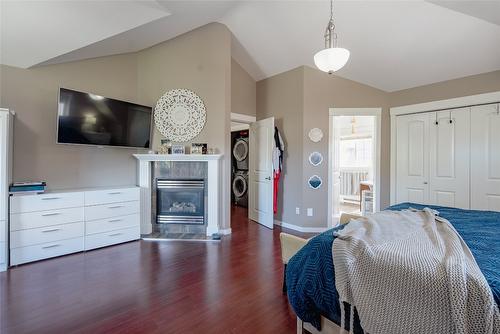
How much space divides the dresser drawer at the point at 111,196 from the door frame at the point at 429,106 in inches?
152

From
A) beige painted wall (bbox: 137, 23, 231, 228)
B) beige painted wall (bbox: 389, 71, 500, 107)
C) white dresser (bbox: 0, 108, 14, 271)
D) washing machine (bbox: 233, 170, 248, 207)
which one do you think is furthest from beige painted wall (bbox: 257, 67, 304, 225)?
white dresser (bbox: 0, 108, 14, 271)

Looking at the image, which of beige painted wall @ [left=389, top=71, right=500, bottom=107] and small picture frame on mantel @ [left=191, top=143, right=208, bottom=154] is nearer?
beige painted wall @ [left=389, top=71, right=500, bottom=107]

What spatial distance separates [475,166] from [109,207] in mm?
4766

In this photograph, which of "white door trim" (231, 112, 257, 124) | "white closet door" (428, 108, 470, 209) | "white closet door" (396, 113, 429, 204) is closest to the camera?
"white closet door" (428, 108, 470, 209)

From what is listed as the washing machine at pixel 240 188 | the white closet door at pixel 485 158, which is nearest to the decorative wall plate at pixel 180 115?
the washing machine at pixel 240 188

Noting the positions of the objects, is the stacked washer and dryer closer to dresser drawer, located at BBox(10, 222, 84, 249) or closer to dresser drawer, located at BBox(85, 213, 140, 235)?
dresser drawer, located at BBox(85, 213, 140, 235)

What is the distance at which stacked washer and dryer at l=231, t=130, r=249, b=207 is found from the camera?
596cm

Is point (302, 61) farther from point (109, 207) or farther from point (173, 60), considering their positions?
point (109, 207)

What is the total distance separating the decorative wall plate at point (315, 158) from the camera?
Result: 3.97 metres

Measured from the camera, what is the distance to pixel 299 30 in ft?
10.9

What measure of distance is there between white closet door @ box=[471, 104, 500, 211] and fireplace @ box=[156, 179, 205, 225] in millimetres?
3675

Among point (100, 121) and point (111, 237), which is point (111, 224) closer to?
point (111, 237)

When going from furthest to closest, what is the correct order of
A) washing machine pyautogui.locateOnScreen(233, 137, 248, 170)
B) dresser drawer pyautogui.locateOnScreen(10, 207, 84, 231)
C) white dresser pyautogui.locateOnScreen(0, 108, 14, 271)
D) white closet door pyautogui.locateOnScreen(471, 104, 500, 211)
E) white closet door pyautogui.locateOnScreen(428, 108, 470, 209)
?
washing machine pyautogui.locateOnScreen(233, 137, 248, 170), white closet door pyautogui.locateOnScreen(428, 108, 470, 209), white closet door pyautogui.locateOnScreen(471, 104, 500, 211), dresser drawer pyautogui.locateOnScreen(10, 207, 84, 231), white dresser pyautogui.locateOnScreen(0, 108, 14, 271)

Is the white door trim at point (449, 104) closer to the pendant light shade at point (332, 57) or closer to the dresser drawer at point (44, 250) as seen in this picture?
the pendant light shade at point (332, 57)
